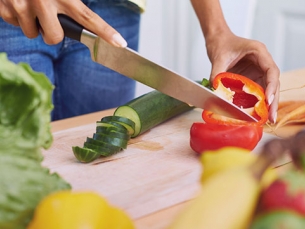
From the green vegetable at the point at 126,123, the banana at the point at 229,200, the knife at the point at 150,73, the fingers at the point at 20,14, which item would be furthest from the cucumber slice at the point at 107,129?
the banana at the point at 229,200

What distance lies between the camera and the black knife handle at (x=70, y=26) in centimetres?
122

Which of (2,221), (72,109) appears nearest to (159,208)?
(2,221)

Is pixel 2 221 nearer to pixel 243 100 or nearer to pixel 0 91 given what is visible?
pixel 0 91

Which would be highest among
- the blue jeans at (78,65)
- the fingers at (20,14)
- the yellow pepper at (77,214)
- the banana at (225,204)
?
the banana at (225,204)

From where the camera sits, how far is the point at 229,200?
514mm

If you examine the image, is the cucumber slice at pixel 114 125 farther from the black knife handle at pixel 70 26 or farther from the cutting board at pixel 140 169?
the black knife handle at pixel 70 26

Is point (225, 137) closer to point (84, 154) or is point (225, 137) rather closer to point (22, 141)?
point (84, 154)

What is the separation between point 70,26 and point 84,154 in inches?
11.9

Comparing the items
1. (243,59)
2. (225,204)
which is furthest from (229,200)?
(243,59)

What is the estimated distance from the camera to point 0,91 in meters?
0.75

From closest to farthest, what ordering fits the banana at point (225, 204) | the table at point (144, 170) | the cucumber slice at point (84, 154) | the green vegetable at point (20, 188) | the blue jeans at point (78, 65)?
1. the banana at point (225, 204)
2. the green vegetable at point (20, 188)
3. the table at point (144, 170)
4. the cucumber slice at point (84, 154)
5. the blue jeans at point (78, 65)

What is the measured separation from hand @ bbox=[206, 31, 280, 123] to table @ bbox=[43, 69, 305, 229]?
0.15m

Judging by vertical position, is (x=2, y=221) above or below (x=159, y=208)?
above

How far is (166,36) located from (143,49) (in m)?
0.20
